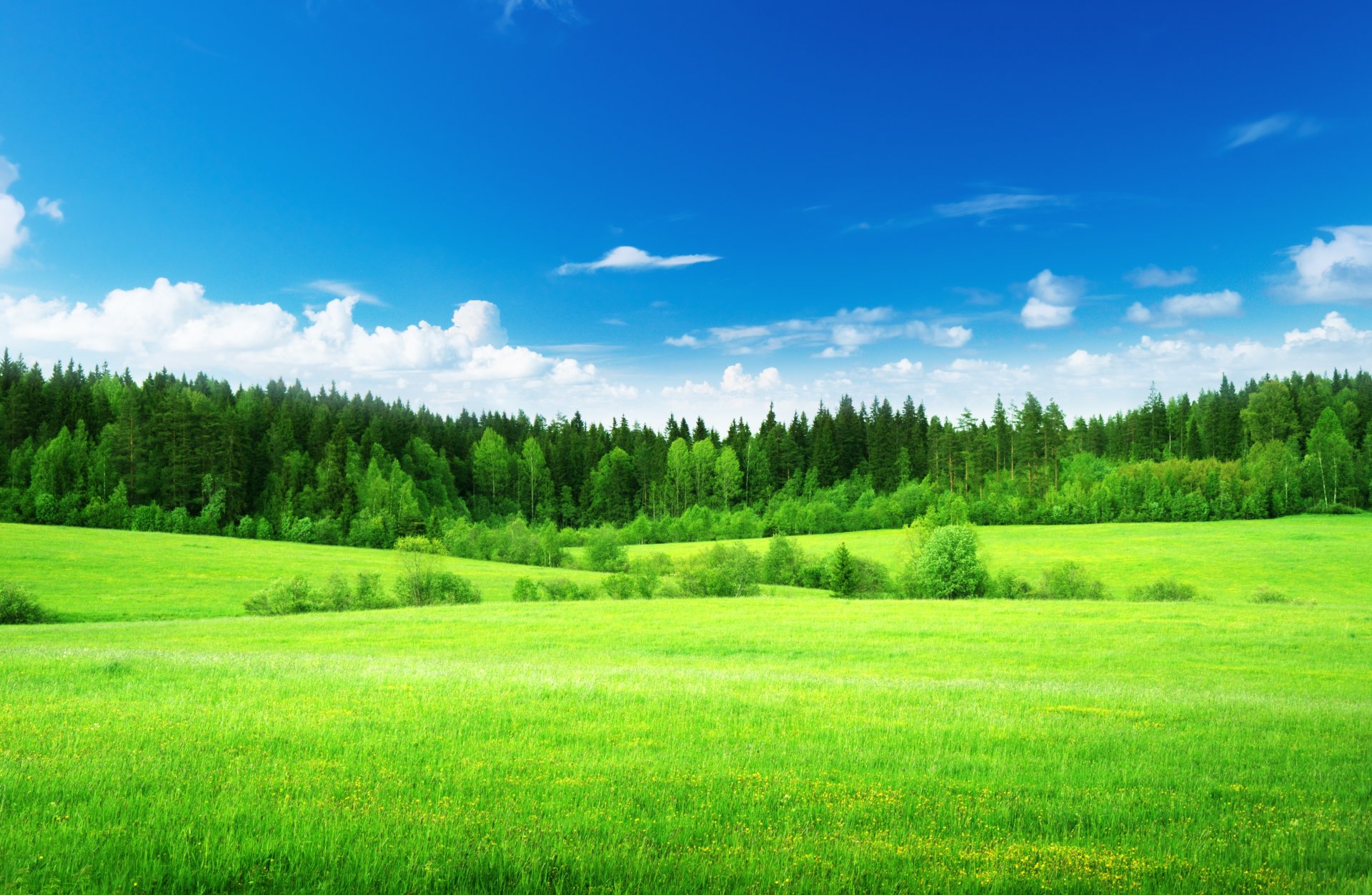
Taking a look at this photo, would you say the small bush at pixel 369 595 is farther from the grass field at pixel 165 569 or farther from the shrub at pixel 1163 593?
the shrub at pixel 1163 593

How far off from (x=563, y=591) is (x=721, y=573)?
1607cm

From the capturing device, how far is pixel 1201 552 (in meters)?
83.2

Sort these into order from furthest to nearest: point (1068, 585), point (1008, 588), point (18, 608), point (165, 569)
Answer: point (165, 569)
point (1008, 588)
point (1068, 585)
point (18, 608)

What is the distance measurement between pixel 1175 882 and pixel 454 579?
5860 centimetres

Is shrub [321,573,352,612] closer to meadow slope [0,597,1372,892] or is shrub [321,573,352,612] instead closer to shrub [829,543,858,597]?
meadow slope [0,597,1372,892]

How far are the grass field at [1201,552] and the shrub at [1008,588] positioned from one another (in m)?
9.32

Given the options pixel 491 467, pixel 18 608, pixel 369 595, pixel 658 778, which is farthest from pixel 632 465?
pixel 658 778

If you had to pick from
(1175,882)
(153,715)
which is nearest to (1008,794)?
(1175,882)

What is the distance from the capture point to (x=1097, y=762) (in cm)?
971

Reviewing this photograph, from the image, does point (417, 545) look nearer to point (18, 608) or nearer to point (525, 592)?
point (525, 592)

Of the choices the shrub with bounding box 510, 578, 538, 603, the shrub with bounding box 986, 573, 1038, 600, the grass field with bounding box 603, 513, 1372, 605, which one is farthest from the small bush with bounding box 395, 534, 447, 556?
the shrub with bounding box 986, 573, 1038, 600

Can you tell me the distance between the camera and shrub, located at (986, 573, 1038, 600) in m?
63.5

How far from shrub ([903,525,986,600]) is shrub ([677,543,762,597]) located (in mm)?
15995

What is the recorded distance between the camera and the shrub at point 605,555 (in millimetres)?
87750
